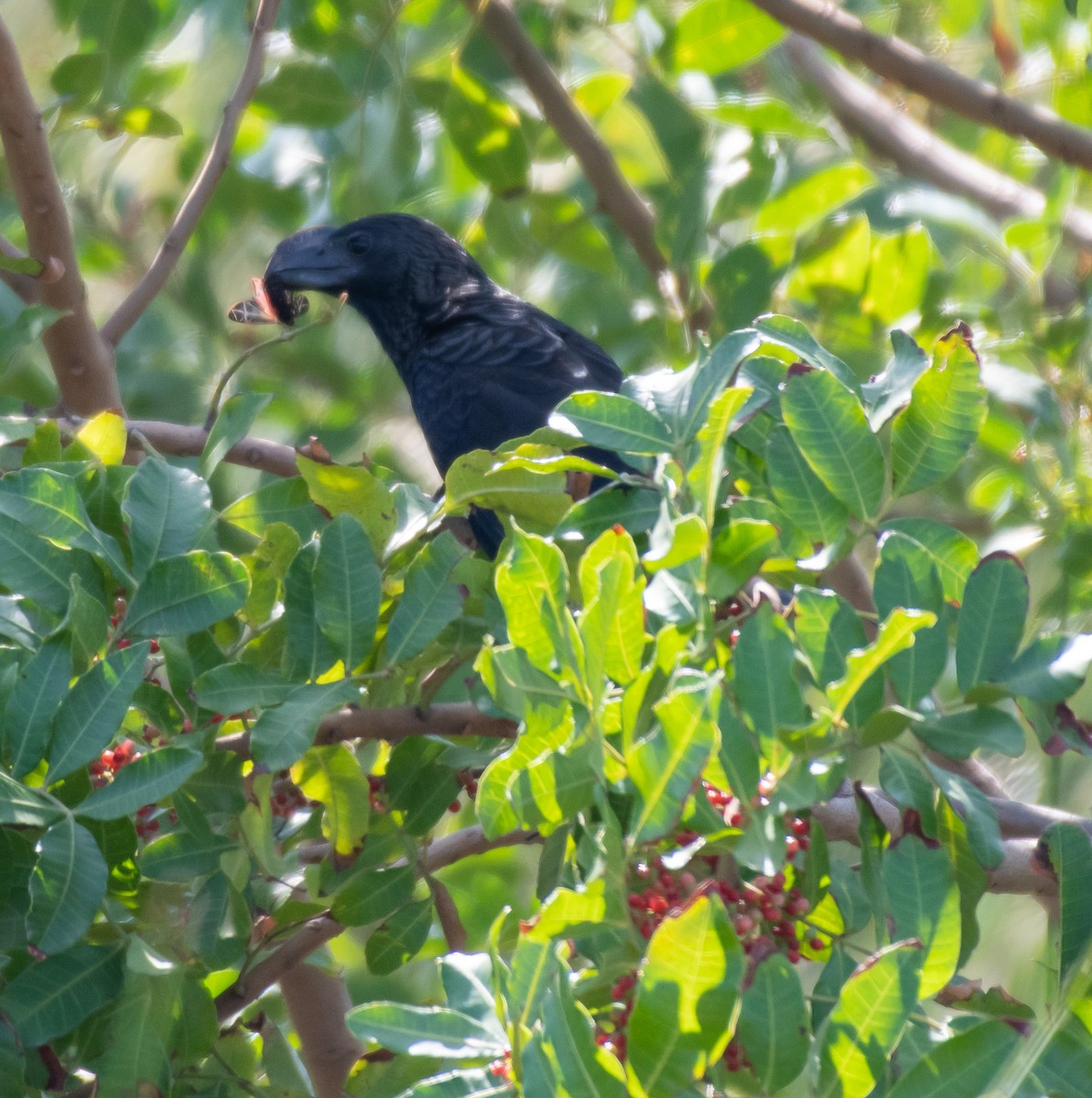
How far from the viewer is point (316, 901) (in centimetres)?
123

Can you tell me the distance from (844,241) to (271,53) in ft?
4.79

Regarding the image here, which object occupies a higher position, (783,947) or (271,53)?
(271,53)

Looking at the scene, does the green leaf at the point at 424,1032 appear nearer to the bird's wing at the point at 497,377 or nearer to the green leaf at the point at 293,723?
the green leaf at the point at 293,723

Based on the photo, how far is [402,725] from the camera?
1.25m

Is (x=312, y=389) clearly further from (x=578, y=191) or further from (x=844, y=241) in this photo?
(x=844, y=241)

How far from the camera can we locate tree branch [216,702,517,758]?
3.91 ft

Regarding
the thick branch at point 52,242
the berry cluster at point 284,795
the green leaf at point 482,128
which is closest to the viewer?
the berry cluster at point 284,795

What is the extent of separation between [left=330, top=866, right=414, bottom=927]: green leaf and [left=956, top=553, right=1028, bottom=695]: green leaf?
1.97ft

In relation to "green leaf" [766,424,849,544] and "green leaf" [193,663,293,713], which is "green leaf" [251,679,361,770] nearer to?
"green leaf" [193,663,293,713]

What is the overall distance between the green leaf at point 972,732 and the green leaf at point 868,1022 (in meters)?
0.19

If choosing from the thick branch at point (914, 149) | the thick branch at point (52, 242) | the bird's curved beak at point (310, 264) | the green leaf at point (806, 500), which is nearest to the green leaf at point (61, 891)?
the green leaf at point (806, 500)

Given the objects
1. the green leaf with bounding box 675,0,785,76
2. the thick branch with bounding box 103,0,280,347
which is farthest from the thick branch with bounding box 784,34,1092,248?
the thick branch with bounding box 103,0,280,347

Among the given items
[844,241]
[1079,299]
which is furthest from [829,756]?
[1079,299]

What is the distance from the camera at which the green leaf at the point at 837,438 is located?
0.97m
